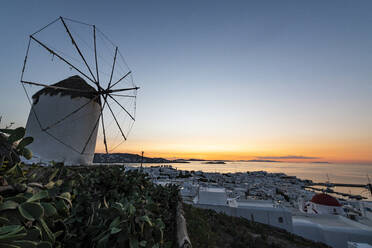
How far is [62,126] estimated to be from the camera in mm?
10500

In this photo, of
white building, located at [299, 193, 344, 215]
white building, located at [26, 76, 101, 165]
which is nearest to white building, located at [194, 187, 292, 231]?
white building, located at [299, 193, 344, 215]

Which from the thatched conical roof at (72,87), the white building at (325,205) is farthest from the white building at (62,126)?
the white building at (325,205)

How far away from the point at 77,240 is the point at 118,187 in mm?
1874

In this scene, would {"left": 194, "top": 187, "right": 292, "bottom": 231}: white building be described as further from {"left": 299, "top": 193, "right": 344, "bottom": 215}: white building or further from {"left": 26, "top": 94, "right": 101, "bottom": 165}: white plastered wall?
{"left": 26, "top": 94, "right": 101, "bottom": 165}: white plastered wall

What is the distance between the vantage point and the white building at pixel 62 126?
10250 mm

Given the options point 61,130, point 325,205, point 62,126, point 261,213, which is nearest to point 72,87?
point 62,126

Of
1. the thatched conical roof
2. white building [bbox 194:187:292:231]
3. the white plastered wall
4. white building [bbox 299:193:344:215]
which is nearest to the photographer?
the white plastered wall

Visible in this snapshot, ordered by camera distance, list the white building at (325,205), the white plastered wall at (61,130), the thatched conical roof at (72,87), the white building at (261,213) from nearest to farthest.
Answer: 1. the white plastered wall at (61,130)
2. the thatched conical roof at (72,87)
3. the white building at (261,213)
4. the white building at (325,205)

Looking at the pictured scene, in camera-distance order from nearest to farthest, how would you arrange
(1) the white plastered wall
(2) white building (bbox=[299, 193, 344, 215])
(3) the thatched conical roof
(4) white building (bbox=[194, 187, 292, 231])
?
(1) the white plastered wall → (3) the thatched conical roof → (4) white building (bbox=[194, 187, 292, 231]) → (2) white building (bbox=[299, 193, 344, 215])

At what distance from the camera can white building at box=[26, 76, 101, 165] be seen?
1025cm

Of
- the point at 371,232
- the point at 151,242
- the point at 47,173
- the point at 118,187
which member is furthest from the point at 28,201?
the point at 371,232

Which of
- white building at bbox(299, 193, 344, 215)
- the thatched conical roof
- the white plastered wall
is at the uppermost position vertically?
the thatched conical roof

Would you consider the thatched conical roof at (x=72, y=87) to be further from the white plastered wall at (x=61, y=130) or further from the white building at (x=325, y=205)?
the white building at (x=325, y=205)

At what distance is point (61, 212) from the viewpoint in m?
1.51
